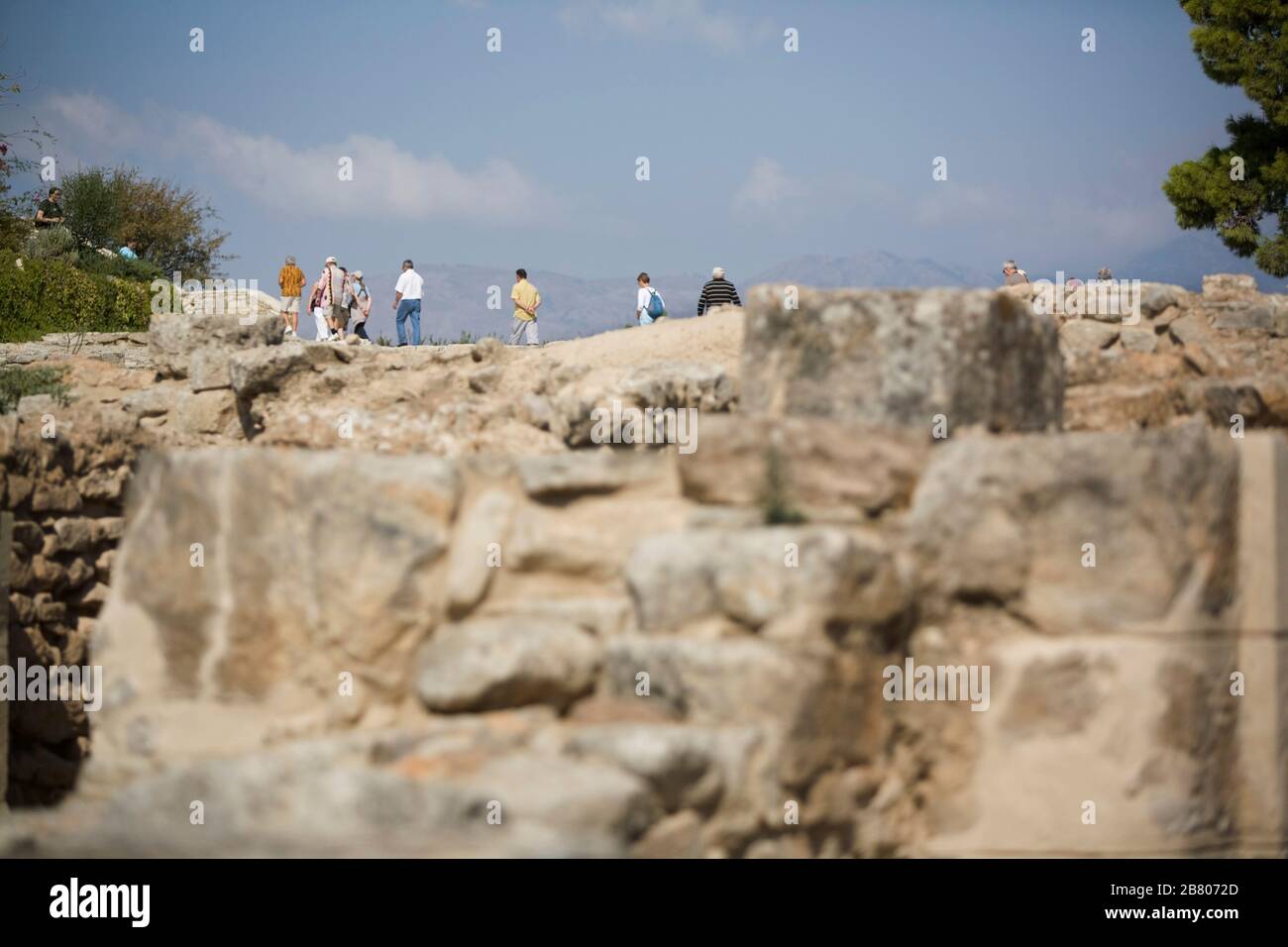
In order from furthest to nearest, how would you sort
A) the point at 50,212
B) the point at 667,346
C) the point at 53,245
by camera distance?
the point at 50,212 → the point at 53,245 → the point at 667,346

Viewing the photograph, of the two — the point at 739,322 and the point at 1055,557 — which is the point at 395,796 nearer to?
the point at 1055,557

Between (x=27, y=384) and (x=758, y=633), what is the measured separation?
8530mm

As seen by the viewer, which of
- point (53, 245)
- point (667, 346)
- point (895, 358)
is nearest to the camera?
point (895, 358)

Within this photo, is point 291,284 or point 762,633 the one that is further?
point 291,284

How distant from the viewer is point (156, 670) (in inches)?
141

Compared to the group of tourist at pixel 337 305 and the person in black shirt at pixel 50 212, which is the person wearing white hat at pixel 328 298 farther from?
the person in black shirt at pixel 50 212

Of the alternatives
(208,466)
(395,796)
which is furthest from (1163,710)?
(208,466)

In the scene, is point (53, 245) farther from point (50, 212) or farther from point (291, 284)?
point (291, 284)

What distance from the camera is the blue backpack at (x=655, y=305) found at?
14258 millimetres

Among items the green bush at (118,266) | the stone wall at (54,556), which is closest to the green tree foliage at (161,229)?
the green bush at (118,266)

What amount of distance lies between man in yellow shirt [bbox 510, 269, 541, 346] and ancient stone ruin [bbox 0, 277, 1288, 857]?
1145 cm

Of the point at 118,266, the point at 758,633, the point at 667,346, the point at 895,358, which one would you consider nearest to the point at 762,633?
the point at 758,633

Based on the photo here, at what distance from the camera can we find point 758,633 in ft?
10.4

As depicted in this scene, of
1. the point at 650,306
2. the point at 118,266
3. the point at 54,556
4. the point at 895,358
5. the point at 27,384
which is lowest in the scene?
the point at 54,556
